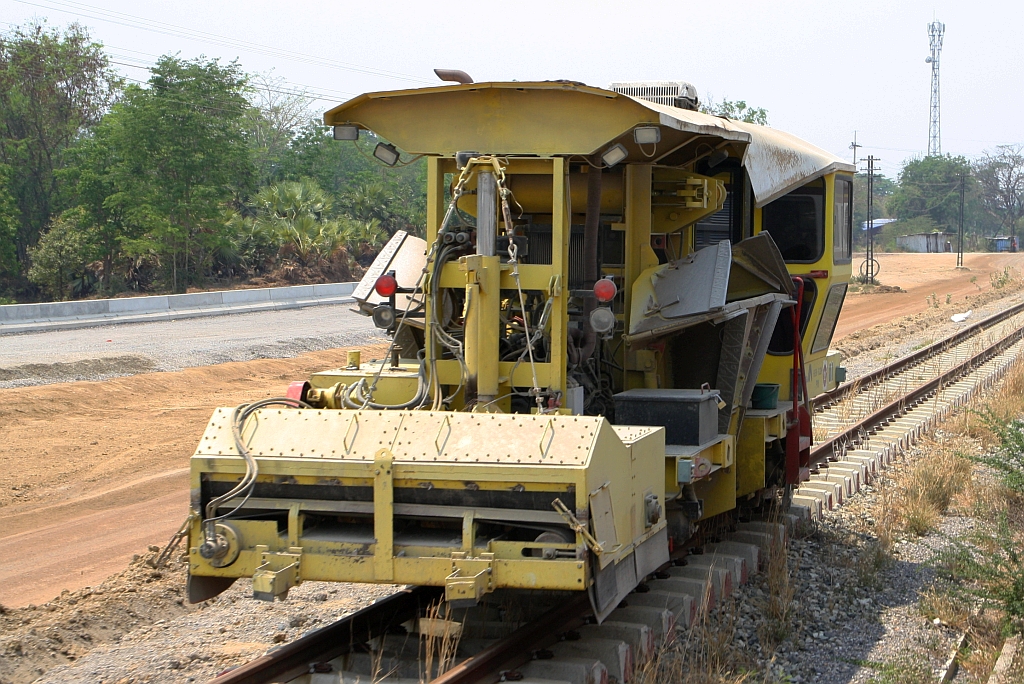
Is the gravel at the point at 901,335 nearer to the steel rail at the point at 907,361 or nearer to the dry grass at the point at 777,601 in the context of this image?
the steel rail at the point at 907,361

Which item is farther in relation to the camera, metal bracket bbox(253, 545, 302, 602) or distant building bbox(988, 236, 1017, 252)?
distant building bbox(988, 236, 1017, 252)

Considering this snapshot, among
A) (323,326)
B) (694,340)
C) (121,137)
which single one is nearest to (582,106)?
(694,340)

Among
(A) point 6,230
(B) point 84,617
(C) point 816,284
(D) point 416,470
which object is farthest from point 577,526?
(A) point 6,230

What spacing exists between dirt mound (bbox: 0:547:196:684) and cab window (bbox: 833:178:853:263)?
602 centimetres

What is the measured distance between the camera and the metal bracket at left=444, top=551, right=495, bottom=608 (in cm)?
509

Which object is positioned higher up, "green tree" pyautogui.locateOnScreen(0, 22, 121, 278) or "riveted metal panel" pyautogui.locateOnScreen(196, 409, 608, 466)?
"green tree" pyautogui.locateOnScreen(0, 22, 121, 278)

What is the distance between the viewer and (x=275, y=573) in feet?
17.2

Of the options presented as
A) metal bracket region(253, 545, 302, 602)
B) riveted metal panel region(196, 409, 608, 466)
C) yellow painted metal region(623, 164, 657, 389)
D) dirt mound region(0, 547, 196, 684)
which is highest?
yellow painted metal region(623, 164, 657, 389)

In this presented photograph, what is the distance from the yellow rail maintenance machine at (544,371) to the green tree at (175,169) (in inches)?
1033

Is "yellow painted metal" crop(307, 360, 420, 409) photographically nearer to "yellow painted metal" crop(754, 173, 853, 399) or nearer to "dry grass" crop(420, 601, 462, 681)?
"dry grass" crop(420, 601, 462, 681)

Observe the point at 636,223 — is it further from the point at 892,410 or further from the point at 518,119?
the point at 892,410

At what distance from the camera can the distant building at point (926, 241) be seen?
93.1 metres

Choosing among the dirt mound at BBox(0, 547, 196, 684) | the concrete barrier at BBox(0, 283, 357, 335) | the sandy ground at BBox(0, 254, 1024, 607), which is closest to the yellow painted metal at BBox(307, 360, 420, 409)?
the dirt mound at BBox(0, 547, 196, 684)

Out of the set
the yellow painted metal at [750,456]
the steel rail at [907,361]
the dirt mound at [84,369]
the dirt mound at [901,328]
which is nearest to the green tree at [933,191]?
the dirt mound at [901,328]
